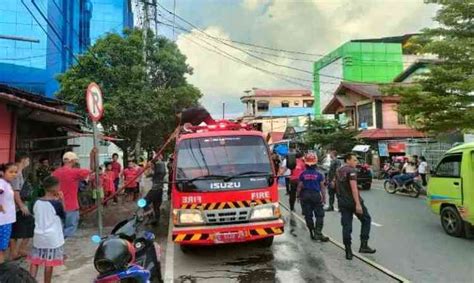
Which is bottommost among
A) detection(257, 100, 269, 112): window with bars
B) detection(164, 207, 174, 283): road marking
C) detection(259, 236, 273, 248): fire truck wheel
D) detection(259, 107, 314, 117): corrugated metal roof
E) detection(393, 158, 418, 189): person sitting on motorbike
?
detection(164, 207, 174, 283): road marking

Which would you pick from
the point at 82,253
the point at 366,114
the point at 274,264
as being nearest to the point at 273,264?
the point at 274,264

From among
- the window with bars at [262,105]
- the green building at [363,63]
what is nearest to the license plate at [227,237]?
the green building at [363,63]

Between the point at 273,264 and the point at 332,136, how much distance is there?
22.6 metres

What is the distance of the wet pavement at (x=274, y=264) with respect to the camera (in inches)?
263

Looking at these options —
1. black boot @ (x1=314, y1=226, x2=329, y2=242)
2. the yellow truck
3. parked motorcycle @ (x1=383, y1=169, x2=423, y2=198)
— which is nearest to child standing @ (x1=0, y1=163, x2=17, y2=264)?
black boot @ (x1=314, y1=226, x2=329, y2=242)

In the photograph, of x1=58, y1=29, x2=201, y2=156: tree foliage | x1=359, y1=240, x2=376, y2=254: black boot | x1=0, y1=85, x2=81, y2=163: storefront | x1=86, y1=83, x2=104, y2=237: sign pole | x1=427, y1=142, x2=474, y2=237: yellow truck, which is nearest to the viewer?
x1=86, y1=83, x2=104, y2=237: sign pole

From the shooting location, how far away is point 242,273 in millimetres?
6965

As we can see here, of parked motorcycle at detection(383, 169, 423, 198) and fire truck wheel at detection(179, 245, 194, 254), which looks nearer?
fire truck wheel at detection(179, 245, 194, 254)

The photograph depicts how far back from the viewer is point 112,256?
397cm

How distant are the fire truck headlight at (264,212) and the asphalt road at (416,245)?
5.93 ft

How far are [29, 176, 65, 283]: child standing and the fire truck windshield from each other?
2.36 m

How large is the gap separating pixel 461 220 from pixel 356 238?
2.04m

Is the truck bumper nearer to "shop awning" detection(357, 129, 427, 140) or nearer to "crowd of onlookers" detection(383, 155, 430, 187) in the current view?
"crowd of onlookers" detection(383, 155, 430, 187)

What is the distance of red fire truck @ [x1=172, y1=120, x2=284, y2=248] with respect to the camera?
7434mm
